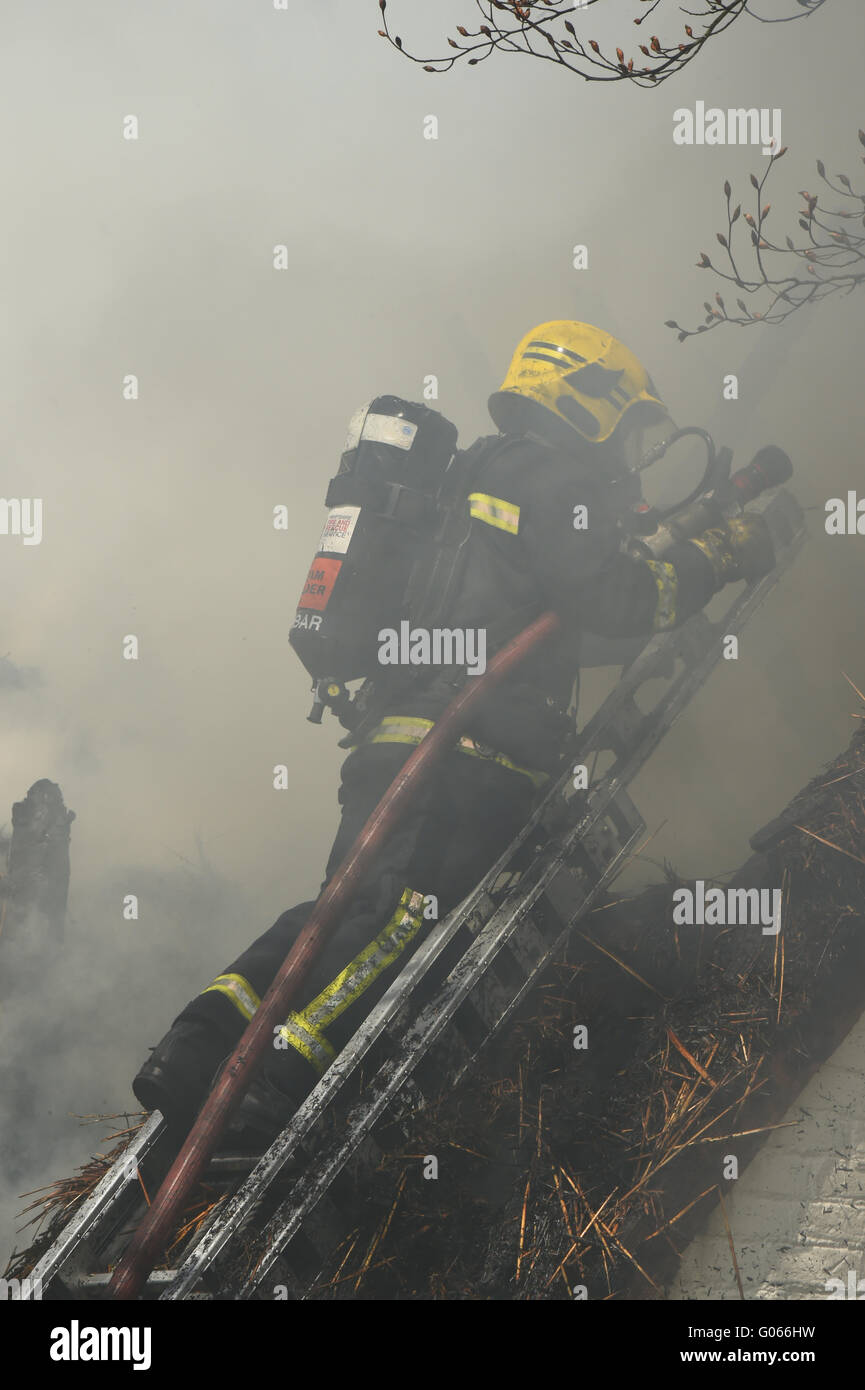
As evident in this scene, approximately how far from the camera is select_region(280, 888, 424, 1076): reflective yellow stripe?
3.61 metres

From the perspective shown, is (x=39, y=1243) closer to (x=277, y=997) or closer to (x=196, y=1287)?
(x=196, y=1287)

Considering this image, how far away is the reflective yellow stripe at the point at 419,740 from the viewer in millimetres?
4191

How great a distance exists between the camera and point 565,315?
30.3ft

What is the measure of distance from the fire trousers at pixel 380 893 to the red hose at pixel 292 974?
9cm

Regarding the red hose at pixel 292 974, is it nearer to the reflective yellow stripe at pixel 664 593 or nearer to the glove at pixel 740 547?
the reflective yellow stripe at pixel 664 593

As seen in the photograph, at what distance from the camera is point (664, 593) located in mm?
4496

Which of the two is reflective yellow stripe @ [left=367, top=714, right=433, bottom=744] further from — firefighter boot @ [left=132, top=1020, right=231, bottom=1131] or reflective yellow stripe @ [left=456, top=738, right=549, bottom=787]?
firefighter boot @ [left=132, top=1020, right=231, bottom=1131]

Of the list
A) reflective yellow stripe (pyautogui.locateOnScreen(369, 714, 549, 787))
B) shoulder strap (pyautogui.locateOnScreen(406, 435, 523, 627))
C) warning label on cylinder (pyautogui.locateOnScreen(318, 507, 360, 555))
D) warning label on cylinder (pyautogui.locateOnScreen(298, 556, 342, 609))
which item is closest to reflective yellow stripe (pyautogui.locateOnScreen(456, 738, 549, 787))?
reflective yellow stripe (pyautogui.locateOnScreen(369, 714, 549, 787))

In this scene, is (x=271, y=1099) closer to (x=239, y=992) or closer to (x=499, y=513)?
(x=239, y=992)

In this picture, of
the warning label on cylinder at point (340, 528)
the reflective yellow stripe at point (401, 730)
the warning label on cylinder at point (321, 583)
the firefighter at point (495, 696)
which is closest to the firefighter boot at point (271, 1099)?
the firefighter at point (495, 696)

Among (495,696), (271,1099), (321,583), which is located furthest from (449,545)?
(271,1099)

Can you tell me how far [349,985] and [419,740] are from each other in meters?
1.04

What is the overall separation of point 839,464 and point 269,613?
5.18 meters

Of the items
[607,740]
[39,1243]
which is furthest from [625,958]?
[39,1243]
